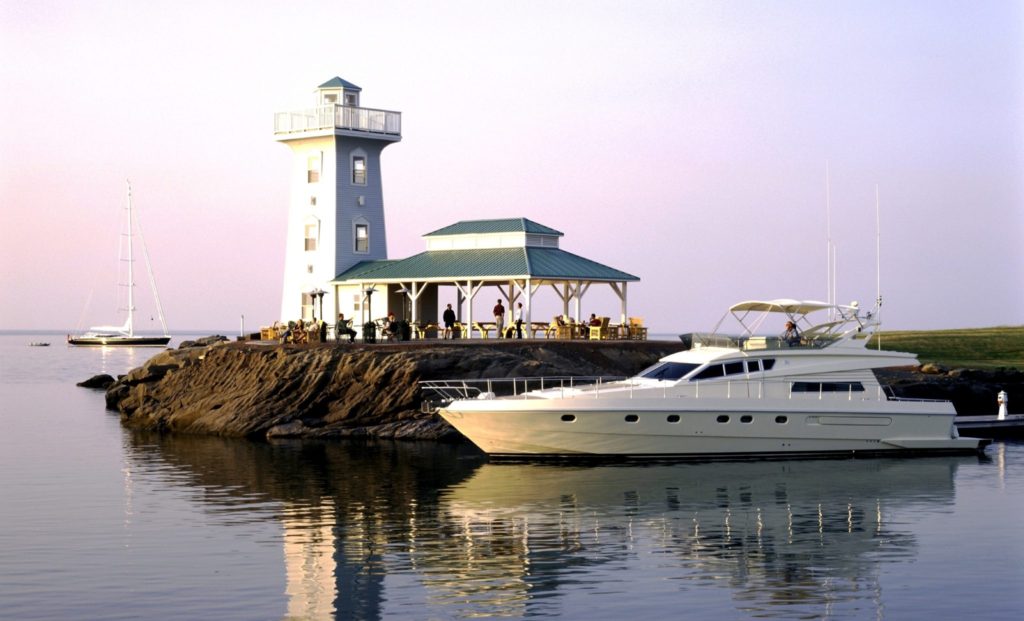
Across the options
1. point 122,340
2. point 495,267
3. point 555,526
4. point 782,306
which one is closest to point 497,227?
point 495,267

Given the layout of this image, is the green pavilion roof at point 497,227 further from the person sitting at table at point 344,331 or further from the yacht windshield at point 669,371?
the yacht windshield at point 669,371

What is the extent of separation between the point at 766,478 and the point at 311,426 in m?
15.0

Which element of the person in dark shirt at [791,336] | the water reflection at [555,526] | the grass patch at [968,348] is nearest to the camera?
the water reflection at [555,526]

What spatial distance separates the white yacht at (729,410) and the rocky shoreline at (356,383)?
23.1ft

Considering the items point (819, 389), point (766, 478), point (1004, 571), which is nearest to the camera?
point (1004, 571)

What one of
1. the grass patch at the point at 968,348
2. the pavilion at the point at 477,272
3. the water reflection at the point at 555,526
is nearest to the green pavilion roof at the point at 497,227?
the pavilion at the point at 477,272

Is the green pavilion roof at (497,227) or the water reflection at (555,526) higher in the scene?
the green pavilion roof at (497,227)

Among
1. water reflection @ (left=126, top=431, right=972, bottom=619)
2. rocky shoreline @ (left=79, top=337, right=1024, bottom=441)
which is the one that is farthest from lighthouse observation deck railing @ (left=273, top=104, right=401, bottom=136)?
water reflection @ (left=126, top=431, right=972, bottom=619)

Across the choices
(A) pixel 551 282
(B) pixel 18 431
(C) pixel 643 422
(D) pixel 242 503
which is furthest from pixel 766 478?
(B) pixel 18 431

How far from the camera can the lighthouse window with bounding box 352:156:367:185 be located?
164 feet

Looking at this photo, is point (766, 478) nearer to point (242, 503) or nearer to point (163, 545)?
point (242, 503)

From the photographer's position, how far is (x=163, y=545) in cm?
2066

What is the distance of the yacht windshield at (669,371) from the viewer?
29.8 metres

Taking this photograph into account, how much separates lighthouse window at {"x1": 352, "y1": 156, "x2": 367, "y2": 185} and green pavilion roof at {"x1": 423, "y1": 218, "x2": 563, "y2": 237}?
15.2ft
